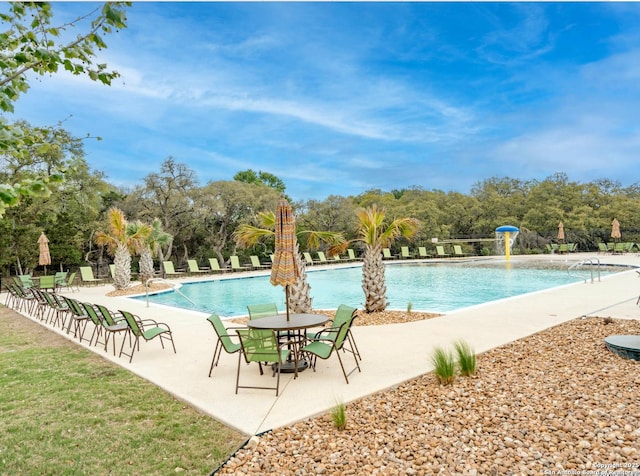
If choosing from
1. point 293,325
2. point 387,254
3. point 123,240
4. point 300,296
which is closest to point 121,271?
point 123,240

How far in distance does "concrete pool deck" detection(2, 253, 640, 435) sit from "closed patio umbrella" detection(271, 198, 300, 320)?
1.21m

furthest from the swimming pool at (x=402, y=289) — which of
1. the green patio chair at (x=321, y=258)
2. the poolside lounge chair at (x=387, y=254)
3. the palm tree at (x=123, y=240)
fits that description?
the poolside lounge chair at (x=387, y=254)

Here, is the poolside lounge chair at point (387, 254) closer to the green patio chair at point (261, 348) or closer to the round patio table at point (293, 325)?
the round patio table at point (293, 325)

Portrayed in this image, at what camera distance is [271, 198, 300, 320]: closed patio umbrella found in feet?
18.7

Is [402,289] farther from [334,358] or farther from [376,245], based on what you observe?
[334,358]

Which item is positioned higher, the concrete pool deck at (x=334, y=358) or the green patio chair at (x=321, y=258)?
the green patio chair at (x=321, y=258)

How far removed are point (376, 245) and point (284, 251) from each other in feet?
14.2

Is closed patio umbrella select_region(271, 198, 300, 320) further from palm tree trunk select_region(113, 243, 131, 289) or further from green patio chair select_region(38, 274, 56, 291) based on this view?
green patio chair select_region(38, 274, 56, 291)

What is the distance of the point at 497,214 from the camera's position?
34.5 metres

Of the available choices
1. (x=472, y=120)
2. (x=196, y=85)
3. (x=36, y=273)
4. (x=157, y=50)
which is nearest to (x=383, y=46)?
(x=196, y=85)

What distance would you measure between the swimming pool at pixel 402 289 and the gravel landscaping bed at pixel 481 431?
19.9 ft

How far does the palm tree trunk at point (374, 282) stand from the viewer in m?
9.52

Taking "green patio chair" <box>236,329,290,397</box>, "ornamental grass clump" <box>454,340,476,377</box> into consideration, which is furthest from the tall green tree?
"ornamental grass clump" <box>454,340,476,377</box>

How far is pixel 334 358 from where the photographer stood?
5.98 m
